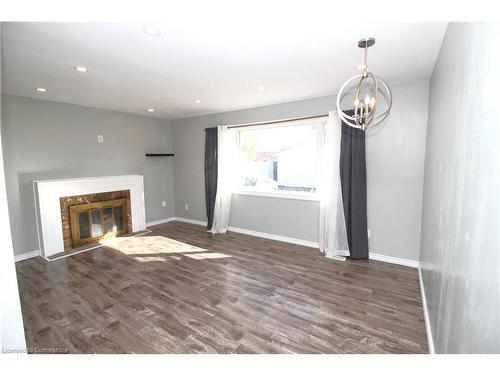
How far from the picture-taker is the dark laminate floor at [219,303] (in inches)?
70.2

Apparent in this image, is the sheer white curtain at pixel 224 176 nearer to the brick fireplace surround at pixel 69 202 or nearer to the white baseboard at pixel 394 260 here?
the brick fireplace surround at pixel 69 202

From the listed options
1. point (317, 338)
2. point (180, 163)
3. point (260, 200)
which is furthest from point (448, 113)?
point (180, 163)

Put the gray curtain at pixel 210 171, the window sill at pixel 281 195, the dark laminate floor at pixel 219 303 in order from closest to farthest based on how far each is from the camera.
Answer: the dark laminate floor at pixel 219 303 < the window sill at pixel 281 195 < the gray curtain at pixel 210 171

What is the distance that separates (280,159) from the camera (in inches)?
165

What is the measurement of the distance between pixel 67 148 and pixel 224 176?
2689 mm

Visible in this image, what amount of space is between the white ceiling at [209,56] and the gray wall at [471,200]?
0.67 metres

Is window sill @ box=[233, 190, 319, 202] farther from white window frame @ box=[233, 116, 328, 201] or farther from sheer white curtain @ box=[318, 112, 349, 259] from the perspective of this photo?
sheer white curtain @ box=[318, 112, 349, 259]

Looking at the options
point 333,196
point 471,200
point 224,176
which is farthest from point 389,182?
point 224,176

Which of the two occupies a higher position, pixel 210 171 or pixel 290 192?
pixel 210 171

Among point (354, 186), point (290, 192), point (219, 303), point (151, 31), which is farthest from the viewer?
point (290, 192)

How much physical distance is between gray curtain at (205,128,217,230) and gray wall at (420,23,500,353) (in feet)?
12.1

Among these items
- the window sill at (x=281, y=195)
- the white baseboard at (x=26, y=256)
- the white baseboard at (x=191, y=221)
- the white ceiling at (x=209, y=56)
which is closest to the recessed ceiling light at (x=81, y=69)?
the white ceiling at (x=209, y=56)

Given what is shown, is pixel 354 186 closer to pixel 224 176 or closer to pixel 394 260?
pixel 394 260

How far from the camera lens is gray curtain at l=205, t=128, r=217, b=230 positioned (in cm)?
461
